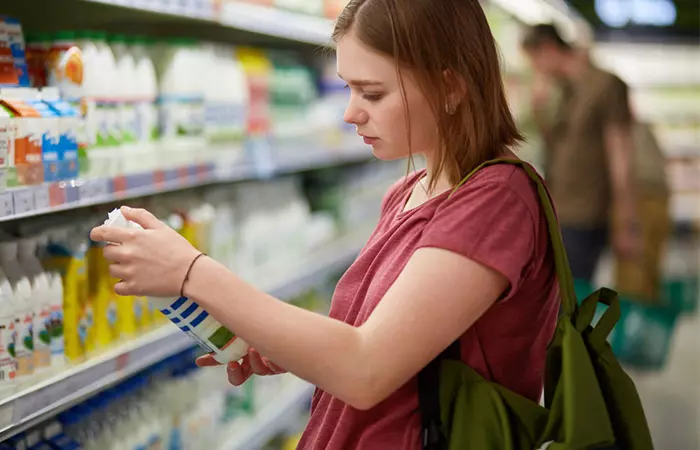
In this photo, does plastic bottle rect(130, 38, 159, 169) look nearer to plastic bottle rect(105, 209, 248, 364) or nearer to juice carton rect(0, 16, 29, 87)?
juice carton rect(0, 16, 29, 87)

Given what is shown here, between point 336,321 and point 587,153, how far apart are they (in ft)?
13.8

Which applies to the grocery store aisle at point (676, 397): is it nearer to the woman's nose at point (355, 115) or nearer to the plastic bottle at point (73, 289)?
the plastic bottle at point (73, 289)

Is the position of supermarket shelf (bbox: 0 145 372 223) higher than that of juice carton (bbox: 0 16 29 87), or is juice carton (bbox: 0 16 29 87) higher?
juice carton (bbox: 0 16 29 87)

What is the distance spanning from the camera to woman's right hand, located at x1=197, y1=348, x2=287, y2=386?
5.12 ft

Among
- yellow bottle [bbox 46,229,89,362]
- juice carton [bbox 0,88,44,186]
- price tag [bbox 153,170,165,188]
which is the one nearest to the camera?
juice carton [bbox 0,88,44,186]

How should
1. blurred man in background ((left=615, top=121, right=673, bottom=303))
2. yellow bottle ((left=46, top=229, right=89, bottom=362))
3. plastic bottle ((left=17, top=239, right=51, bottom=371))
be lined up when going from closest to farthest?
plastic bottle ((left=17, top=239, right=51, bottom=371)), yellow bottle ((left=46, top=229, right=89, bottom=362)), blurred man in background ((left=615, top=121, right=673, bottom=303))

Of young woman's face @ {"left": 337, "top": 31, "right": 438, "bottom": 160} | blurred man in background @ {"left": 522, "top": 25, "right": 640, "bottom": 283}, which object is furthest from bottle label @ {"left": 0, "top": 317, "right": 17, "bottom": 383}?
blurred man in background @ {"left": 522, "top": 25, "right": 640, "bottom": 283}

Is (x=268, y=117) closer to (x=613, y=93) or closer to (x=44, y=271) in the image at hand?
(x=44, y=271)

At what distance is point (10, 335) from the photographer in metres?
1.70

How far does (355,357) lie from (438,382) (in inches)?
8.4

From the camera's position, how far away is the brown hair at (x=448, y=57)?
4.42ft

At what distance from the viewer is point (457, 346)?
1.38 metres

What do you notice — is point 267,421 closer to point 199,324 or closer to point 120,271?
point 199,324

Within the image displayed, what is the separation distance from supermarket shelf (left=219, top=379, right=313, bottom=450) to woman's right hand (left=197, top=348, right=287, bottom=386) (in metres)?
1.26
